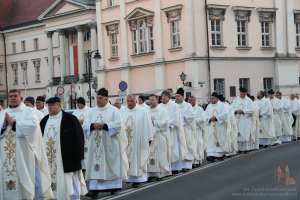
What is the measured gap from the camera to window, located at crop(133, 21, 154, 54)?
4147cm

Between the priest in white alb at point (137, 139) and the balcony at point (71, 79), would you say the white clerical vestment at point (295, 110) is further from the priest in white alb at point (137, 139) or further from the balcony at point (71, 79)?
the balcony at point (71, 79)

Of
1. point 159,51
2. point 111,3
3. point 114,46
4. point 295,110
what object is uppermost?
point 111,3

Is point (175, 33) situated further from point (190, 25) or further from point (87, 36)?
point (87, 36)

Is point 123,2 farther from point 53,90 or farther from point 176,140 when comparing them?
point 176,140

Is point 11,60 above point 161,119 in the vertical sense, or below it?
above

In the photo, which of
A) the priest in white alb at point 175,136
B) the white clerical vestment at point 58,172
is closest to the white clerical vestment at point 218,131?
the priest in white alb at point 175,136

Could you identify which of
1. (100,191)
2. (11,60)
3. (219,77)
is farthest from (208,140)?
(11,60)

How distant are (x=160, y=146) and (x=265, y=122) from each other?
8.71m

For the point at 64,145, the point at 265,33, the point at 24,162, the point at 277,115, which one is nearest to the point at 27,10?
the point at 265,33

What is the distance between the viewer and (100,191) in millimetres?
11375

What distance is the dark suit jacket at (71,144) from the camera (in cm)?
982

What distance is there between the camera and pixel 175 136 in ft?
48.8

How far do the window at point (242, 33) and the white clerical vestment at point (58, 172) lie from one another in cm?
3175

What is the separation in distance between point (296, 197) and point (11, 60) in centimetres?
6224
